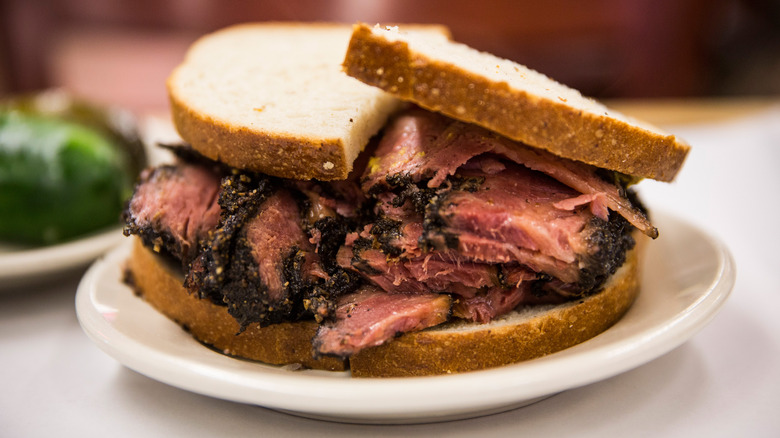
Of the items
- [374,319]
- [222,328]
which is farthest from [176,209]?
[374,319]

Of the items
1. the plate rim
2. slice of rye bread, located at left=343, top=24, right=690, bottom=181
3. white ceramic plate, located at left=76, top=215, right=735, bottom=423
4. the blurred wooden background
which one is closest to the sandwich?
slice of rye bread, located at left=343, top=24, right=690, bottom=181

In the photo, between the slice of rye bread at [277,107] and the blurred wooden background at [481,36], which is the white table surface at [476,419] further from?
the blurred wooden background at [481,36]

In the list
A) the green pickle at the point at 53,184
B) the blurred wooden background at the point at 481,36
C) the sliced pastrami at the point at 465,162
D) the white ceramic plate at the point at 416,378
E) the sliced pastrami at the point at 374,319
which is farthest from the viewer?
the blurred wooden background at the point at 481,36

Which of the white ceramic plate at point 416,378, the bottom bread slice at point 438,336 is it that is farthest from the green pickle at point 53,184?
the bottom bread slice at point 438,336

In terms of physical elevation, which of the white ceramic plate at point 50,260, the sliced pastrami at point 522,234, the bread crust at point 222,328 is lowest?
the white ceramic plate at point 50,260

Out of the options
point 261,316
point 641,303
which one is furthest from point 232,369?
point 641,303

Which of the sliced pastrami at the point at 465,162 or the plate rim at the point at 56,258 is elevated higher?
the sliced pastrami at the point at 465,162

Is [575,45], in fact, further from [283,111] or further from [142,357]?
[142,357]
